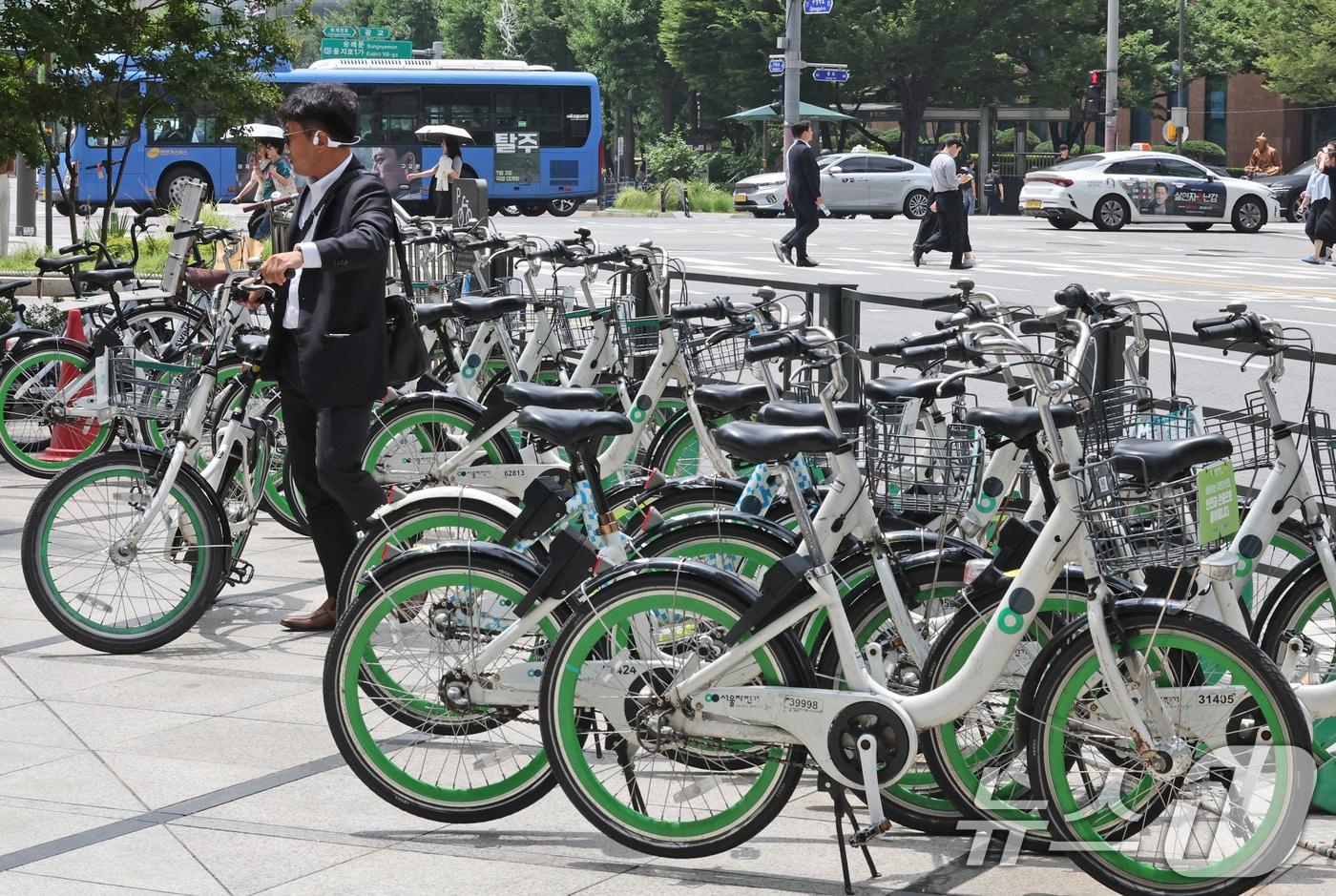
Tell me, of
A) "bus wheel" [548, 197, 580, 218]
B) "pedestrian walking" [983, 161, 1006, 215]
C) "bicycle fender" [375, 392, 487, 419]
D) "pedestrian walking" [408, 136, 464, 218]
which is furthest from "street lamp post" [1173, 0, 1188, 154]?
"bicycle fender" [375, 392, 487, 419]

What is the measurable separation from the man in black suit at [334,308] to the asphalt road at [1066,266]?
12.5 feet

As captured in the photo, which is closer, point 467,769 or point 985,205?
point 467,769

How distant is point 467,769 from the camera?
14.6 feet

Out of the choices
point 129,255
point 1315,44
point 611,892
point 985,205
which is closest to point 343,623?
point 611,892

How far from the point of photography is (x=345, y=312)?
A: 5586 mm

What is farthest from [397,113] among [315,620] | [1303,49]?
[315,620]

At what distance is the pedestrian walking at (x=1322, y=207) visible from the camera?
2388 centimetres

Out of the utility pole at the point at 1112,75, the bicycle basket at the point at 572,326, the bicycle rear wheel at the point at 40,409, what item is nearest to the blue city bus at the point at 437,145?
the utility pole at the point at 1112,75

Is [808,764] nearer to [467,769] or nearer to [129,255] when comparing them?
[467,769]

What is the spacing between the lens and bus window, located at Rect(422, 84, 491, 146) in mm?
39125

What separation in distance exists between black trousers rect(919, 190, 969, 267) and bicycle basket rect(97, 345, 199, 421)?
18432mm

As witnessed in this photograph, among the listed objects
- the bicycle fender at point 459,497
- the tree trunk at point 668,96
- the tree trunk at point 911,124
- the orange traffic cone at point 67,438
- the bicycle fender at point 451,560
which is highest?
the tree trunk at point 668,96

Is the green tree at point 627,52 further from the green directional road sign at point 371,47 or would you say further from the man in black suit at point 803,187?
the man in black suit at point 803,187

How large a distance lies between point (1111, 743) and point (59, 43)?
11306 millimetres
